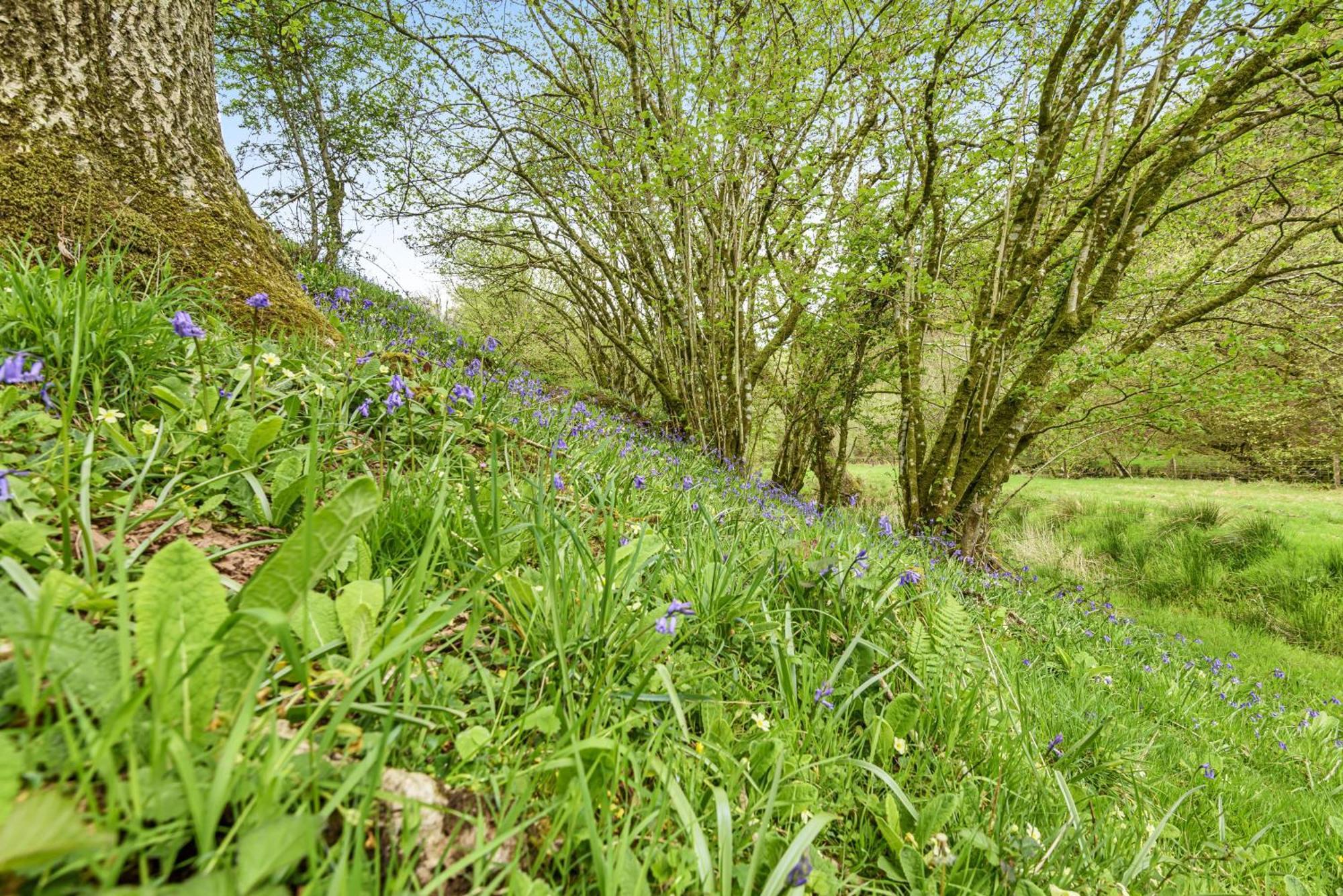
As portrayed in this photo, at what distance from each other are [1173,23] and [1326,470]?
18.0m

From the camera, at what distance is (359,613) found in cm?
92

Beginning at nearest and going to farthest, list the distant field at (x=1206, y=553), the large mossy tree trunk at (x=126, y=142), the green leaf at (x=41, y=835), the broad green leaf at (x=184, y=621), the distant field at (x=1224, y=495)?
the green leaf at (x=41, y=835)
the broad green leaf at (x=184, y=621)
the large mossy tree trunk at (x=126, y=142)
the distant field at (x=1206, y=553)
the distant field at (x=1224, y=495)

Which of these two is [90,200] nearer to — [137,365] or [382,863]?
[137,365]

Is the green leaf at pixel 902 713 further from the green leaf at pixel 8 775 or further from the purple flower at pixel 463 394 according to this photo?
the purple flower at pixel 463 394

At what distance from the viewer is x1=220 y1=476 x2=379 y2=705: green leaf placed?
71 centimetres

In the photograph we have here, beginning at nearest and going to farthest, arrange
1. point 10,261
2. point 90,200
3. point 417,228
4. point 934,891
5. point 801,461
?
point 934,891
point 10,261
point 90,200
point 417,228
point 801,461

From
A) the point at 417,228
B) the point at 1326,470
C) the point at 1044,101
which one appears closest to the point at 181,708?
the point at 1044,101

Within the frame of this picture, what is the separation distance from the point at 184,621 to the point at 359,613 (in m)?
0.24

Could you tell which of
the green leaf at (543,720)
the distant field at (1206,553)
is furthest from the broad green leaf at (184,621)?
the distant field at (1206,553)

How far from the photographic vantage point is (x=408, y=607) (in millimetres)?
988

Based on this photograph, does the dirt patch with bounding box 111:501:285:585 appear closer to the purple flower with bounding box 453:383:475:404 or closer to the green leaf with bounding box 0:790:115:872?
the green leaf with bounding box 0:790:115:872

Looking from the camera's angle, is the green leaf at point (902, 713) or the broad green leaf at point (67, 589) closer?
the broad green leaf at point (67, 589)

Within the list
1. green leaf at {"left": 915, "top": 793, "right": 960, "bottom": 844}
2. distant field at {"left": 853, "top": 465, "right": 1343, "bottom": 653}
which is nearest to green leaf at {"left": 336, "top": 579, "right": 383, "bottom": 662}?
green leaf at {"left": 915, "top": 793, "right": 960, "bottom": 844}

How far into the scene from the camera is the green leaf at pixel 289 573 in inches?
28.1
